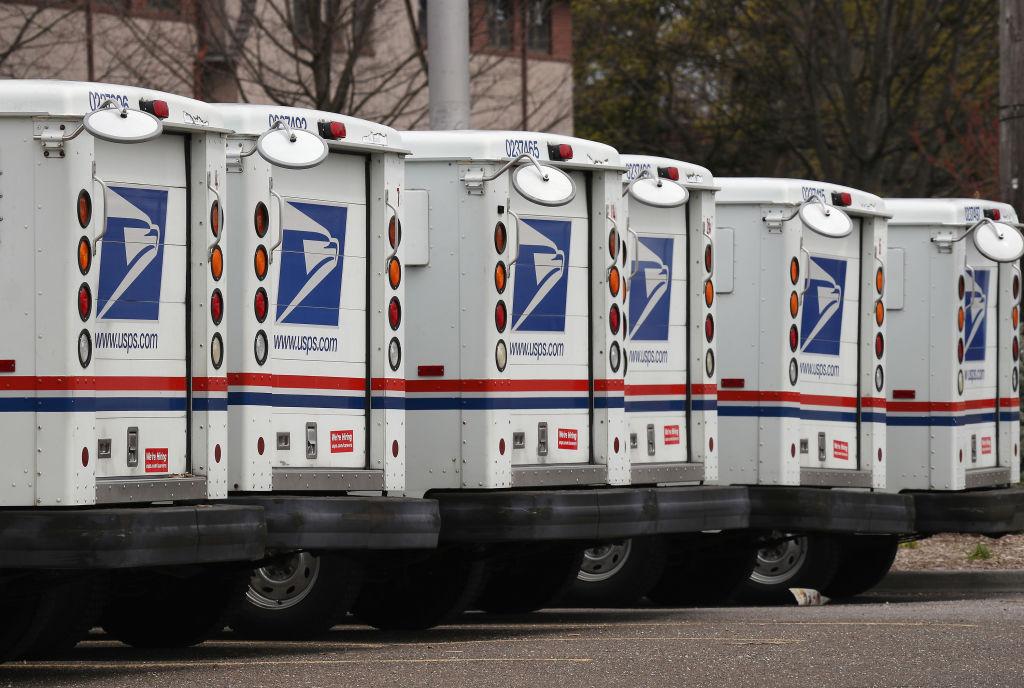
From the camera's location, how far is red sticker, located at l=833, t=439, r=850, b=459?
1466 cm

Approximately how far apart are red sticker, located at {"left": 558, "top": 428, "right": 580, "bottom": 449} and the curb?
443cm

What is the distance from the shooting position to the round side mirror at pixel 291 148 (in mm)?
10508

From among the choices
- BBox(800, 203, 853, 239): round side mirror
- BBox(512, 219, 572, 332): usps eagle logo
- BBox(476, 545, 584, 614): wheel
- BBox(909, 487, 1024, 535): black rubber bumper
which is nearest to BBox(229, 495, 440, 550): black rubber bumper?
BBox(512, 219, 572, 332): usps eagle logo

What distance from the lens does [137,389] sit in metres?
10.0

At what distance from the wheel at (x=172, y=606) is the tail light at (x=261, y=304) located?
1245 mm

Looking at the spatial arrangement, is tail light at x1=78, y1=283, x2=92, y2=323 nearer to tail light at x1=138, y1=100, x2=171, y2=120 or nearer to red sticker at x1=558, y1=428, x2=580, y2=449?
tail light at x1=138, y1=100, x2=171, y2=120

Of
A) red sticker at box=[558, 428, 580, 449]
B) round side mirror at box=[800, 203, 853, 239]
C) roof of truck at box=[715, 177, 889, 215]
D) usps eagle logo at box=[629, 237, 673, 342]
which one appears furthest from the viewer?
roof of truck at box=[715, 177, 889, 215]

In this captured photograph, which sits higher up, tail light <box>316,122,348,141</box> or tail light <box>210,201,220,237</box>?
tail light <box>316,122,348,141</box>

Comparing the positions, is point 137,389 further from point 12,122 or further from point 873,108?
point 873,108

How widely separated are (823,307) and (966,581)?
266 centimetres

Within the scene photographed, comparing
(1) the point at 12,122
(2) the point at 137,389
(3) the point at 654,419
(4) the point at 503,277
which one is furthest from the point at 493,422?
(1) the point at 12,122

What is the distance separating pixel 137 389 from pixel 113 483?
482mm

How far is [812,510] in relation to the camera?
46.1 ft

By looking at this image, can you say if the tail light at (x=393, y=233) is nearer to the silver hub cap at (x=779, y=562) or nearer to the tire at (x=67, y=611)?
the tire at (x=67, y=611)
